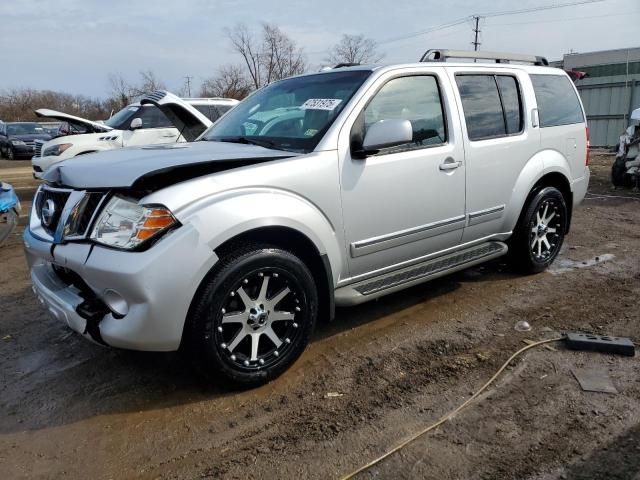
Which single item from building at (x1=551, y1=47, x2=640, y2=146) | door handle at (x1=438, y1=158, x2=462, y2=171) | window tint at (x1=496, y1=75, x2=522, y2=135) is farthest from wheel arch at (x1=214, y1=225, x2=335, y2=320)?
building at (x1=551, y1=47, x2=640, y2=146)

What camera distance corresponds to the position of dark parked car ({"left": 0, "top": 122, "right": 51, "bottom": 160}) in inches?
899

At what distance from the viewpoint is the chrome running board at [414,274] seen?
3.57 metres

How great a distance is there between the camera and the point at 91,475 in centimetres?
246

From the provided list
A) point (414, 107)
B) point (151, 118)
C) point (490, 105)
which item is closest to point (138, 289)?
point (414, 107)

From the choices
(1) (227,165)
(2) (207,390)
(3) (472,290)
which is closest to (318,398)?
(2) (207,390)

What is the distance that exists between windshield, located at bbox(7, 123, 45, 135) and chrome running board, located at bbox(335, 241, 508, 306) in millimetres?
24118

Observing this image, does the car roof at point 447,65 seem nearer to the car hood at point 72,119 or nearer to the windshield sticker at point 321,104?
the windshield sticker at point 321,104

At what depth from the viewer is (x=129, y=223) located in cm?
276

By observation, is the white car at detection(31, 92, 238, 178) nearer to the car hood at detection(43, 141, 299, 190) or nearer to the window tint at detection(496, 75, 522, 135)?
the window tint at detection(496, 75, 522, 135)

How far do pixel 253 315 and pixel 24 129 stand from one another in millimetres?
25423

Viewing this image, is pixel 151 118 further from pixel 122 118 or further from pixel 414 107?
pixel 414 107

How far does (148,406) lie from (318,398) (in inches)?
38.0

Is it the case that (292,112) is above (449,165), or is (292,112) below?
above

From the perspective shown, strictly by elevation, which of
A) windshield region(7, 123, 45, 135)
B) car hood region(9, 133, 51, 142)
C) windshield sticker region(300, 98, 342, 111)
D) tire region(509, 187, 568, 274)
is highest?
windshield sticker region(300, 98, 342, 111)
